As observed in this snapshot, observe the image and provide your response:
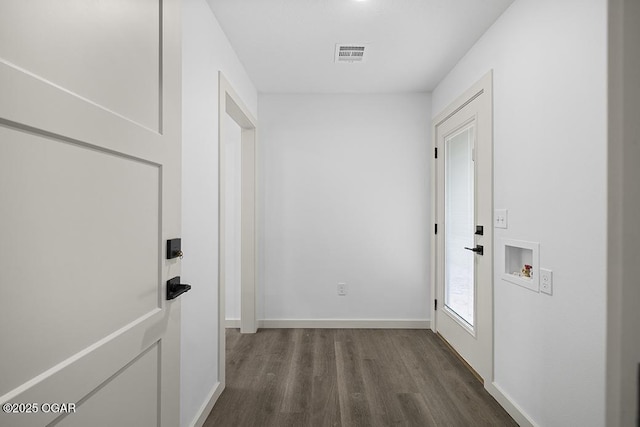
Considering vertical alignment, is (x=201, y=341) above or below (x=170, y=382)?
below

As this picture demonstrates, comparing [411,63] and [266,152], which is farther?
[266,152]

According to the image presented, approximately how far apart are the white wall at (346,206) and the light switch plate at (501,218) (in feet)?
4.28

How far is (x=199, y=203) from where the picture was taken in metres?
1.81

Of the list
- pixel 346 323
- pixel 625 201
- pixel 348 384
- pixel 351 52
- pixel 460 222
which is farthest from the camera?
pixel 346 323

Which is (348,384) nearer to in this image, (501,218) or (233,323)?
(501,218)

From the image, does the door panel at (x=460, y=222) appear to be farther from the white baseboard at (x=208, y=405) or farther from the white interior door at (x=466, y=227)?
the white baseboard at (x=208, y=405)

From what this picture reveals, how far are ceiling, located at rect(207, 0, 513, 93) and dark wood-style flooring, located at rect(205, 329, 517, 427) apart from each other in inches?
98.3

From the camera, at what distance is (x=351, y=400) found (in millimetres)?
2098

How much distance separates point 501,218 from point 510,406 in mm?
1144

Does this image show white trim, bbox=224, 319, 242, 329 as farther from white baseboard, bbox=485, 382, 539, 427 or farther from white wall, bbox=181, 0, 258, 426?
white baseboard, bbox=485, 382, 539, 427

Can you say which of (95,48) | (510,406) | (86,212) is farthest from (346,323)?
(95,48)

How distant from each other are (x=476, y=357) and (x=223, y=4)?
298cm

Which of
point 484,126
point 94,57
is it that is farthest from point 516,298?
point 94,57

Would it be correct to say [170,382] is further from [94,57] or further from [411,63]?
[411,63]
